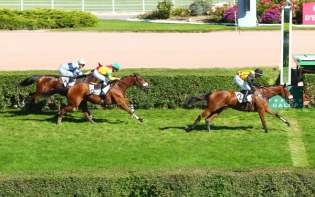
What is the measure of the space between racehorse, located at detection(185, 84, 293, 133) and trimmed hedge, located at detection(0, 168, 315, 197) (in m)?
5.25

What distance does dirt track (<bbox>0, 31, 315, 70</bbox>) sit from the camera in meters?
27.4

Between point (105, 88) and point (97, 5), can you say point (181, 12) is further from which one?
point (105, 88)

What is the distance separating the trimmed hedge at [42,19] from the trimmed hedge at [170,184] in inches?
1107

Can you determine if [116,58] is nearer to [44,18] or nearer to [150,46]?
[150,46]

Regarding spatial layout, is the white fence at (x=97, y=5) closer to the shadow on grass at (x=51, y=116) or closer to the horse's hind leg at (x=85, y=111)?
the shadow on grass at (x=51, y=116)

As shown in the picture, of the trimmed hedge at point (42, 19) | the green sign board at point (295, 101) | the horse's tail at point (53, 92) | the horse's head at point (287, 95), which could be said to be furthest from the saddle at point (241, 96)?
the trimmed hedge at point (42, 19)

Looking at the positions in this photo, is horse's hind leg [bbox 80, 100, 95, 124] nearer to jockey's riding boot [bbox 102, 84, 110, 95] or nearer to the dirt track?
jockey's riding boot [bbox 102, 84, 110, 95]

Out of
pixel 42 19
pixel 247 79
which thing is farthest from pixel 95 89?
pixel 42 19

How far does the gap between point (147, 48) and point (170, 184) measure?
779 inches

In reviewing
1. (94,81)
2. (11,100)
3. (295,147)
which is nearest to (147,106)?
(94,81)

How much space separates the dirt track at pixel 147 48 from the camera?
89.8ft

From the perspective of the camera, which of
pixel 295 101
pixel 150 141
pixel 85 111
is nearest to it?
pixel 150 141

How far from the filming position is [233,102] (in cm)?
1720

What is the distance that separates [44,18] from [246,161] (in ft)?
89.3
